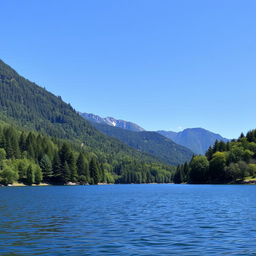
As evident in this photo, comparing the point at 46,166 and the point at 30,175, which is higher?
the point at 46,166

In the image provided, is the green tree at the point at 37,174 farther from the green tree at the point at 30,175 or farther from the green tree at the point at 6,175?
the green tree at the point at 6,175

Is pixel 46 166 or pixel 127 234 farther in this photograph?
pixel 46 166

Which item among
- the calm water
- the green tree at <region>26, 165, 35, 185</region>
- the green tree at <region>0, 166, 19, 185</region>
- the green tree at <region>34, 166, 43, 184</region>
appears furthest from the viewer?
the green tree at <region>34, 166, 43, 184</region>

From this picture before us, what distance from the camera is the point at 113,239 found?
30.8 meters

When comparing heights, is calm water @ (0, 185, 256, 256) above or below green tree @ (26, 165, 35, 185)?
below

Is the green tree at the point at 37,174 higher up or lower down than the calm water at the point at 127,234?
higher up

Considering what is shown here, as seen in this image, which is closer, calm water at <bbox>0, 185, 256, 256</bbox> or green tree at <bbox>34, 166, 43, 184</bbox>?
calm water at <bbox>0, 185, 256, 256</bbox>

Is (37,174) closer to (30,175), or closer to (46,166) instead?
(30,175)

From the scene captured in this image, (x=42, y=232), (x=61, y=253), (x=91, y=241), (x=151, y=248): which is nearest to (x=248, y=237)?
(x=151, y=248)

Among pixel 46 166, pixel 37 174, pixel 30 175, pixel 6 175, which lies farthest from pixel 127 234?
pixel 46 166

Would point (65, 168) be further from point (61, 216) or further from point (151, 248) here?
point (151, 248)

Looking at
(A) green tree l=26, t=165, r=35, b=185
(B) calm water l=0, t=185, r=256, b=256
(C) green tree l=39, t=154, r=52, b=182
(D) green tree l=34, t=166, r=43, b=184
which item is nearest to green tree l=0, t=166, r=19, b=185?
(A) green tree l=26, t=165, r=35, b=185

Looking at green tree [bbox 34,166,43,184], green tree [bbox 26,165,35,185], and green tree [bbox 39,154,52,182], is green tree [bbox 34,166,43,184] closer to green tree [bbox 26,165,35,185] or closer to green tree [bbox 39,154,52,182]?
green tree [bbox 26,165,35,185]

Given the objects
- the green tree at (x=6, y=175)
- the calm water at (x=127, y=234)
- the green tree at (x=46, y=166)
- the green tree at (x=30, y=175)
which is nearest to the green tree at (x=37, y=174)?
the green tree at (x=30, y=175)
